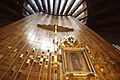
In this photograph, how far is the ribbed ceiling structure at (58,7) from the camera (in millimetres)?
5321

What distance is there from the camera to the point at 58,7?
5801mm

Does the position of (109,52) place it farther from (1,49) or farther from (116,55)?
(1,49)

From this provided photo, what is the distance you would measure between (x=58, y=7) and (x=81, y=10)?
3.21 feet

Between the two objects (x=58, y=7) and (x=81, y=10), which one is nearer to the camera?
(x=81, y=10)

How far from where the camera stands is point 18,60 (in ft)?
4.83

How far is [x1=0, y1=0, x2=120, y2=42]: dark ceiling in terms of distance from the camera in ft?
12.5

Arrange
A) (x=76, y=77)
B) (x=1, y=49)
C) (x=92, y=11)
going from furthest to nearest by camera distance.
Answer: (x=92, y=11) < (x=1, y=49) < (x=76, y=77)

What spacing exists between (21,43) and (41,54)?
363 mm

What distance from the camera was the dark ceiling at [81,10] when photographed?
3813 mm

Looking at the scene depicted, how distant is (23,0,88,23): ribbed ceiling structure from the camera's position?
5321 mm

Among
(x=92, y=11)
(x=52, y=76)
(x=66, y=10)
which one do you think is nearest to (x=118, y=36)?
(x=92, y=11)

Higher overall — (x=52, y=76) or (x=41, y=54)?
(x=41, y=54)

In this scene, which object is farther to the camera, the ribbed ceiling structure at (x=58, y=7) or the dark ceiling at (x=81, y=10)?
the ribbed ceiling structure at (x=58, y=7)

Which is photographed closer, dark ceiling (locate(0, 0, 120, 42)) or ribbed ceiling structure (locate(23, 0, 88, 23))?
dark ceiling (locate(0, 0, 120, 42))
